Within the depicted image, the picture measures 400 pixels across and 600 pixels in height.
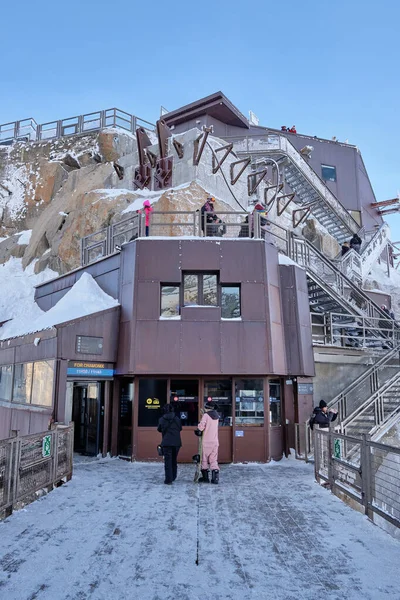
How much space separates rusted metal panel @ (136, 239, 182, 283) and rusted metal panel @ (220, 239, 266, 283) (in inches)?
54.3

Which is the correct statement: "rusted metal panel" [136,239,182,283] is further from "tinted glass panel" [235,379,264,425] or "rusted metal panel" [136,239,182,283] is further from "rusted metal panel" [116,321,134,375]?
"tinted glass panel" [235,379,264,425]

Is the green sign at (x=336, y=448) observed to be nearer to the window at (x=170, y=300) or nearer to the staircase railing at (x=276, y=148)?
the window at (x=170, y=300)

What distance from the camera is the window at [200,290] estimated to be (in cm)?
1418

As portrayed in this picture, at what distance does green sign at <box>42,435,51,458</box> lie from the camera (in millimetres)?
8970

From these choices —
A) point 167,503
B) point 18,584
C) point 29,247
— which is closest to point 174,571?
point 18,584

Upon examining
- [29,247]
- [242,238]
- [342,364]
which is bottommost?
[342,364]

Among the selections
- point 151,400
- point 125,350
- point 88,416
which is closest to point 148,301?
point 125,350

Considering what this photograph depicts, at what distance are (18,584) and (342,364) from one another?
15051 mm

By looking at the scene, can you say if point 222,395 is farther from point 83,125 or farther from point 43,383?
point 83,125

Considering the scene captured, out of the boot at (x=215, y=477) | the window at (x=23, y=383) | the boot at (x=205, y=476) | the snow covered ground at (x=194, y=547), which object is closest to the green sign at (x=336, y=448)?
the snow covered ground at (x=194, y=547)

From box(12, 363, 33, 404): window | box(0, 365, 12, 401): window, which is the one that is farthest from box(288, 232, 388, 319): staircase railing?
box(0, 365, 12, 401): window

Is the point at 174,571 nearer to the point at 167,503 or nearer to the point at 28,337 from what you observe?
the point at 167,503

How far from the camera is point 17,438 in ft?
24.8

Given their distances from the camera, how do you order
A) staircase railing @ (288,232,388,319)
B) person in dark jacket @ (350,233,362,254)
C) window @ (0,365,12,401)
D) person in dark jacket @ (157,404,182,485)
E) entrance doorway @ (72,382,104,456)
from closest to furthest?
1. person in dark jacket @ (157,404,182,485)
2. entrance doorway @ (72,382,104,456)
3. window @ (0,365,12,401)
4. staircase railing @ (288,232,388,319)
5. person in dark jacket @ (350,233,362,254)
